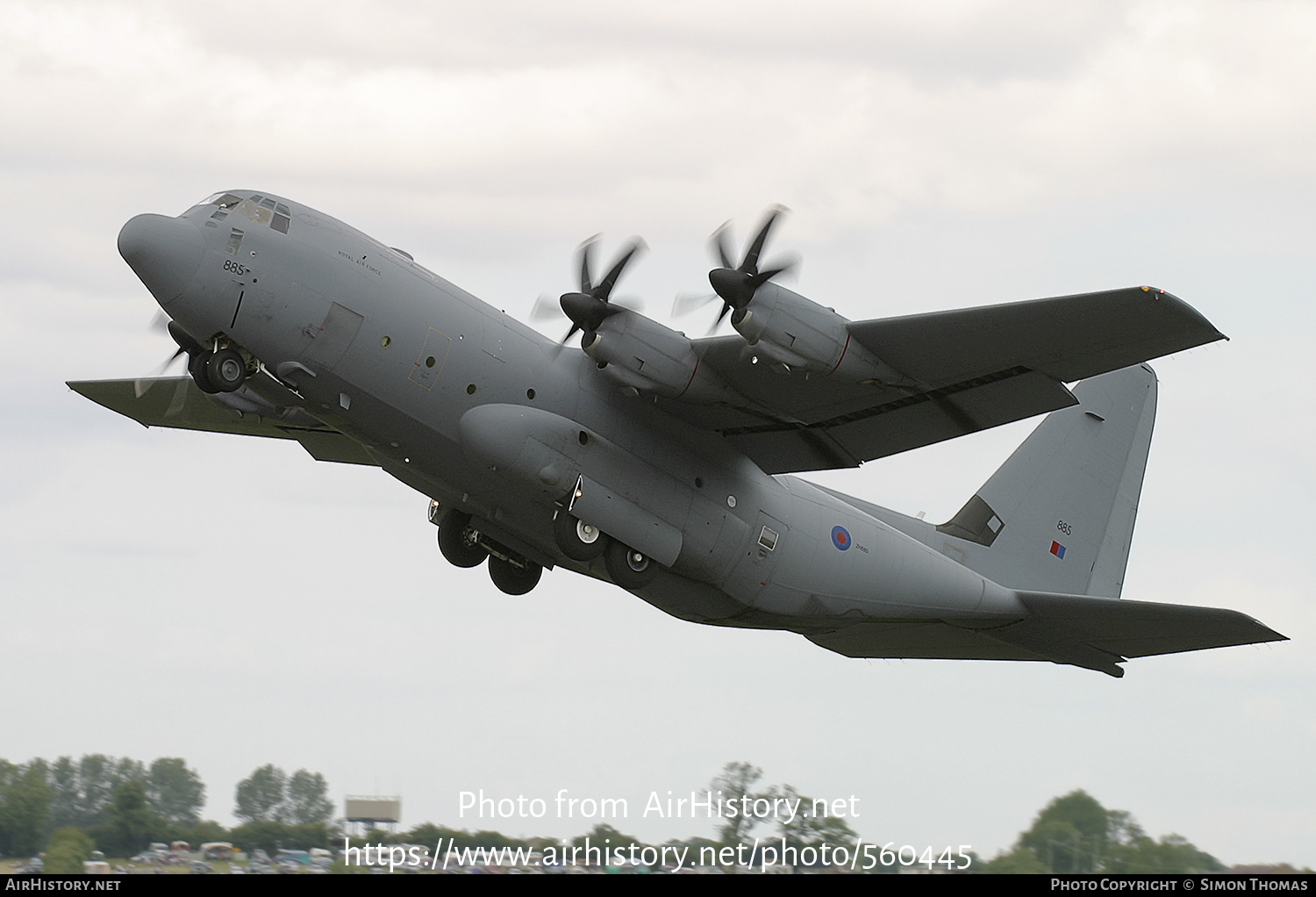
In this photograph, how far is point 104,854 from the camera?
19.6 m

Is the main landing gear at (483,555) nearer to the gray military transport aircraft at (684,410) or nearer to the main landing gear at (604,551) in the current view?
the gray military transport aircraft at (684,410)

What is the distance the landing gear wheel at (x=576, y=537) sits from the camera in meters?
18.9

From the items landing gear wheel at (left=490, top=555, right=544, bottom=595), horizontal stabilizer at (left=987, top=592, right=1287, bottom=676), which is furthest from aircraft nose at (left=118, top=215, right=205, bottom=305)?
horizontal stabilizer at (left=987, top=592, right=1287, bottom=676)

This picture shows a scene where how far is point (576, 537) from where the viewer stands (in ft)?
62.2

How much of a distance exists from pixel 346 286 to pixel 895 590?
30.8ft

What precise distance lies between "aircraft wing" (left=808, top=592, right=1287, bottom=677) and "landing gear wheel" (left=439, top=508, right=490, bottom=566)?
18.9ft

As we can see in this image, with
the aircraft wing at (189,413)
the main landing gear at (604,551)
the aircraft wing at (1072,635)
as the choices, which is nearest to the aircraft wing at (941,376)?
the main landing gear at (604,551)

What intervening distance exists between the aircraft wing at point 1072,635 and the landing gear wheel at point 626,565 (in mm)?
4163

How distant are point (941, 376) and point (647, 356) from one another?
3.80 m

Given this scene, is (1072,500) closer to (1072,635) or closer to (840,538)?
(1072,635)

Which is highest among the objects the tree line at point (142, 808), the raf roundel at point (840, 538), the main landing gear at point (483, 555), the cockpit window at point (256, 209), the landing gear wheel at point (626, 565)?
the cockpit window at point (256, 209)
